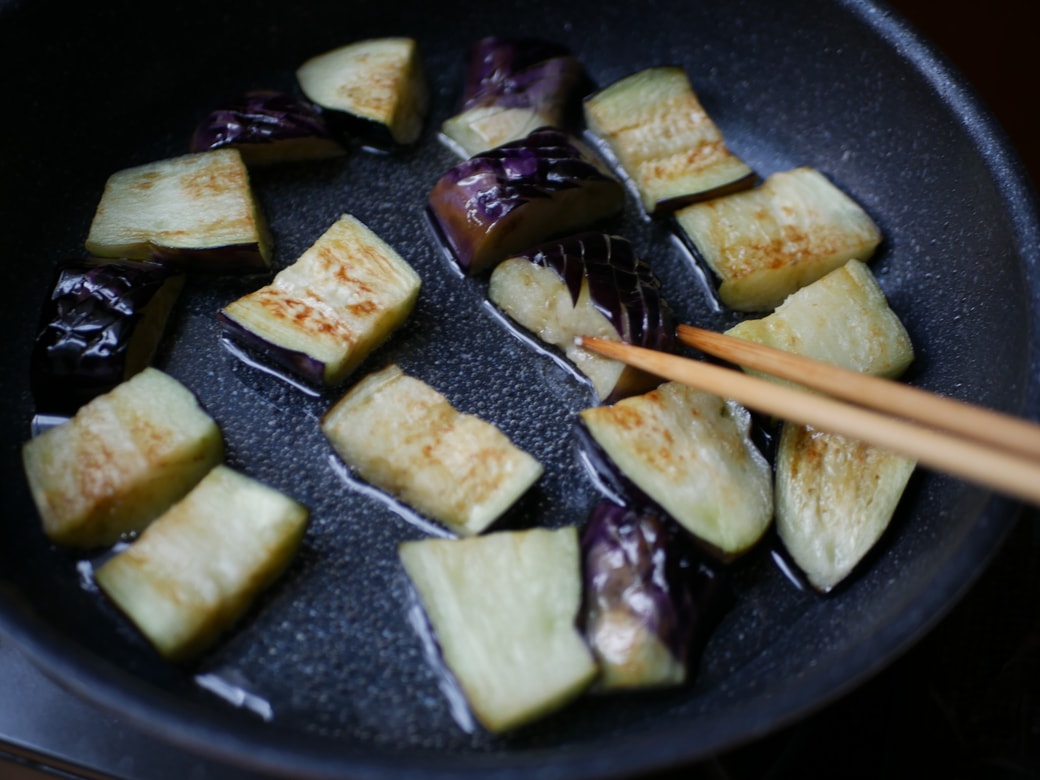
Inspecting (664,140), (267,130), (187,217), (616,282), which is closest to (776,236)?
(664,140)

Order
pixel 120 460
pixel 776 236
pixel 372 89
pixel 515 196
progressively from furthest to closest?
pixel 372 89 → pixel 776 236 → pixel 515 196 → pixel 120 460

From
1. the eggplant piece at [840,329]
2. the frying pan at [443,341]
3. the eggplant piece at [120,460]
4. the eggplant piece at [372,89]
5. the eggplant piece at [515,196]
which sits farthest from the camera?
the eggplant piece at [372,89]

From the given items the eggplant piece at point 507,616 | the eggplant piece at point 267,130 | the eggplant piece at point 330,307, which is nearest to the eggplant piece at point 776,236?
the eggplant piece at point 330,307

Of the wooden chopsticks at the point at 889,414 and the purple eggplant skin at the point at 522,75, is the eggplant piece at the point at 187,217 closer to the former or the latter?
the purple eggplant skin at the point at 522,75

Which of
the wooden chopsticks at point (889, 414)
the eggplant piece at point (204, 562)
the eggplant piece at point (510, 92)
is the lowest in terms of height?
the eggplant piece at point (204, 562)

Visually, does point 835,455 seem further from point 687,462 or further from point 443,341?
point 443,341
